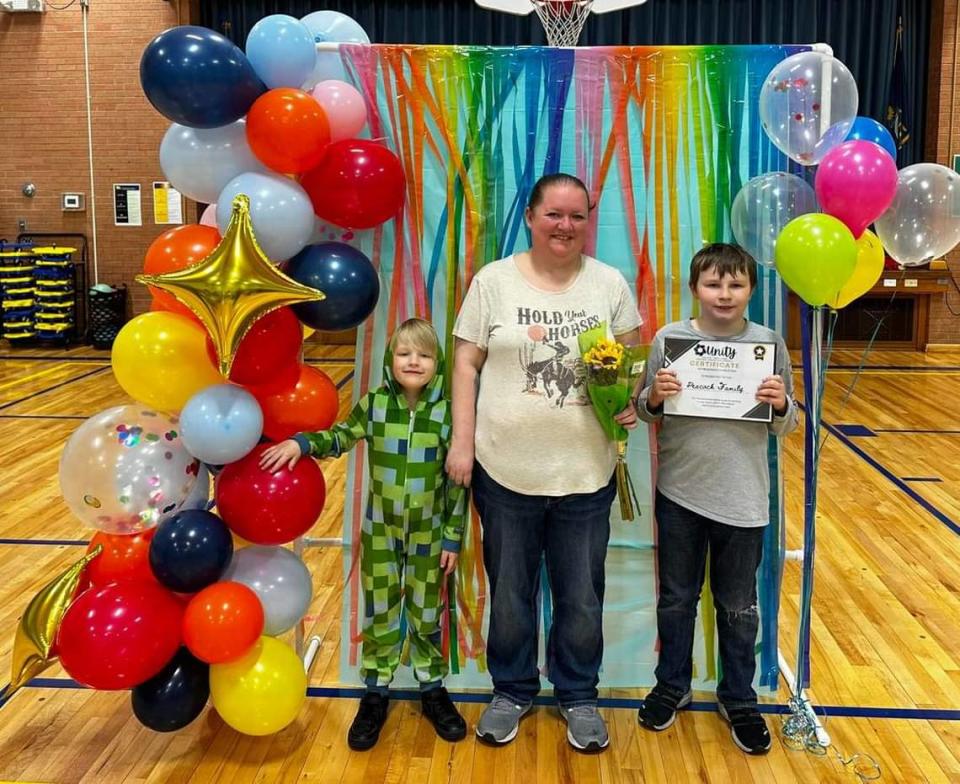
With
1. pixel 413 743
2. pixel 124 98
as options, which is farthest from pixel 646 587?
pixel 124 98

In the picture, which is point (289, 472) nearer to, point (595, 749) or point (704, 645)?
point (595, 749)

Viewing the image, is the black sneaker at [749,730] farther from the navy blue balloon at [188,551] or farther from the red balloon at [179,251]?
the red balloon at [179,251]

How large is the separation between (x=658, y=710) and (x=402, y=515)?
0.88 metres

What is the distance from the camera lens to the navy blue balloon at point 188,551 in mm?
2256

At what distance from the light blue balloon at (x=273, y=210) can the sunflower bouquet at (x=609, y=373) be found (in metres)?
0.74

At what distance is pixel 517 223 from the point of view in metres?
2.67

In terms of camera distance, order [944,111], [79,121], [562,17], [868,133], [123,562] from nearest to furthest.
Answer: [123,562]
[868,133]
[562,17]
[944,111]
[79,121]

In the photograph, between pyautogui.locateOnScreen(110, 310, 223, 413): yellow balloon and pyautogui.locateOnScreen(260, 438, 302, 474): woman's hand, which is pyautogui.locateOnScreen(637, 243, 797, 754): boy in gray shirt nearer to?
pyautogui.locateOnScreen(260, 438, 302, 474): woman's hand

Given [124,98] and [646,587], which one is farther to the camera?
[124,98]

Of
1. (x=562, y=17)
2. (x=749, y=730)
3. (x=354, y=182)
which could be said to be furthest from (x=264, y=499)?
(x=562, y=17)

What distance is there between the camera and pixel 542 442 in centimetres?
234

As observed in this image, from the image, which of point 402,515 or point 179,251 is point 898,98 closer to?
point 402,515

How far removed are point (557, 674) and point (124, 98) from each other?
28.5 feet

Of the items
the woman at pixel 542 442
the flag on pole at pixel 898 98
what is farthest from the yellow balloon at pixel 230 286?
the flag on pole at pixel 898 98
